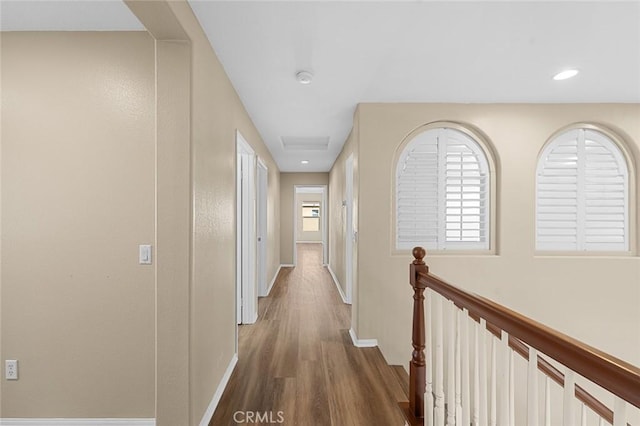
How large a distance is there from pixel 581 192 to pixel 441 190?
4.91 ft

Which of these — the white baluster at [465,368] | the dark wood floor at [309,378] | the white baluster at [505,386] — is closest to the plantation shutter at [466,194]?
the dark wood floor at [309,378]

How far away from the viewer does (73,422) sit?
180cm

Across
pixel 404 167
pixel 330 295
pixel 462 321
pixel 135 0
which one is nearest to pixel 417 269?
pixel 462 321

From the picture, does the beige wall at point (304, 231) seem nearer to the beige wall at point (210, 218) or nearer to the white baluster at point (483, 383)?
the beige wall at point (210, 218)

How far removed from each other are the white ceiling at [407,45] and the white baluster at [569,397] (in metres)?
1.79

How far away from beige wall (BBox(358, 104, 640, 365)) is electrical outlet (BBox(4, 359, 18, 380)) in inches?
101

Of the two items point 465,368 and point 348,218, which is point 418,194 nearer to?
point 348,218

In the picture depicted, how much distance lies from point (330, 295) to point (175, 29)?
4.10m

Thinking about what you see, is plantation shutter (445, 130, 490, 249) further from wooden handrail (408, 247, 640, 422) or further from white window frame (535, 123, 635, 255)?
wooden handrail (408, 247, 640, 422)

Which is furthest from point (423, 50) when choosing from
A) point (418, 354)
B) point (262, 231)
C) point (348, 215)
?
point (262, 231)

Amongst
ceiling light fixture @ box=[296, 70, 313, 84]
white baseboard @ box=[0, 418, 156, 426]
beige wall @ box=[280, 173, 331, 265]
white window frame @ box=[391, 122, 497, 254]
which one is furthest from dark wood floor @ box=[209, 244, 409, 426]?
beige wall @ box=[280, 173, 331, 265]

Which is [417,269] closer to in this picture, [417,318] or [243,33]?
[417,318]

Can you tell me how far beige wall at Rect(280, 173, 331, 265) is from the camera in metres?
7.33

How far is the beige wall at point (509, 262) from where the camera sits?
289 cm
